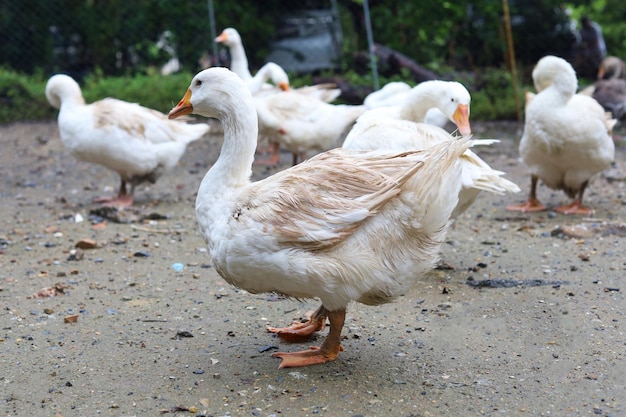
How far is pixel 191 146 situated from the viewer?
1102 cm

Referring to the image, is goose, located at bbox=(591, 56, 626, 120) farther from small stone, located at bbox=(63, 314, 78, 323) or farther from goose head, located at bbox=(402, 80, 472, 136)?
small stone, located at bbox=(63, 314, 78, 323)

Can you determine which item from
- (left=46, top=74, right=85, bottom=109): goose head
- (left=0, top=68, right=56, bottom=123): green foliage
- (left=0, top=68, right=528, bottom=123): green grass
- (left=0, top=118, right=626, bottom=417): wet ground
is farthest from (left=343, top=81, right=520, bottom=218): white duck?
(left=0, top=68, right=56, bottom=123): green foliage

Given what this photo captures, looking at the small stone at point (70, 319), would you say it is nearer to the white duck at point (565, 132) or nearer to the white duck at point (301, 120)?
the white duck at point (565, 132)

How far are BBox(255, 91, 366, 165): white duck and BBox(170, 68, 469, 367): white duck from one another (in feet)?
16.9

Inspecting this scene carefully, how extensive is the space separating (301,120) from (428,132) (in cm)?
392

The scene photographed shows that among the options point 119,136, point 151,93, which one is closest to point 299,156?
point 119,136

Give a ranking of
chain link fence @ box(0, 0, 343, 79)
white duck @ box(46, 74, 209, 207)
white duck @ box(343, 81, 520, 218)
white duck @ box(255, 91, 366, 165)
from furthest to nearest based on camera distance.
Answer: chain link fence @ box(0, 0, 343, 79)
white duck @ box(255, 91, 366, 165)
white duck @ box(46, 74, 209, 207)
white duck @ box(343, 81, 520, 218)

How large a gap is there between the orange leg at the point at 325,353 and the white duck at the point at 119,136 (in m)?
4.13

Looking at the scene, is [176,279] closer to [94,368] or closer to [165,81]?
[94,368]

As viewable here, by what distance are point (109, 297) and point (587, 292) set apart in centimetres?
313

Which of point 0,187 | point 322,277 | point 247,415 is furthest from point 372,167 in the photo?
point 0,187

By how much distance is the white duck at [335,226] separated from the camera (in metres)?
3.60

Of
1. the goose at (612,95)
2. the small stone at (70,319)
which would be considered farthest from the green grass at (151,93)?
the small stone at (70,319)

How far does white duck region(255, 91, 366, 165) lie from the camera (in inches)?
355
